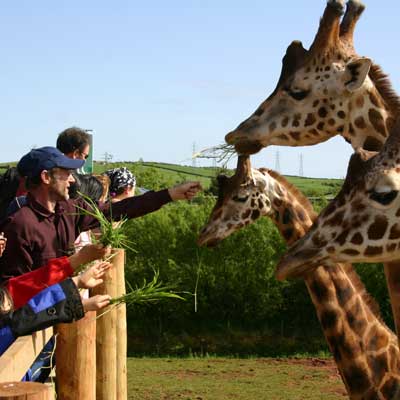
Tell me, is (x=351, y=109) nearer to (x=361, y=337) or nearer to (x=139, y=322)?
(x=361, y=337)

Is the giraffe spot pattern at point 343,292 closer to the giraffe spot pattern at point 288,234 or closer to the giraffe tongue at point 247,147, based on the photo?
the giraffe tongue at point 247,147

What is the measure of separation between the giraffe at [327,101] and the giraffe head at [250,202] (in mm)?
980

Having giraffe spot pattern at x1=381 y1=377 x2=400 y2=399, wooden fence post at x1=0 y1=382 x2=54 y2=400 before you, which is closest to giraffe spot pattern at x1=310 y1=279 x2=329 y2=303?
giraffe spot pattern at x1=381 y1=377 x2=400 y2=399

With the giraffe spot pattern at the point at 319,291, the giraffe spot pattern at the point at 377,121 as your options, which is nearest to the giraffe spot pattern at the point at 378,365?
the giraffe spot pattern at the point at 319,291

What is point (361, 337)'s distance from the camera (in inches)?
177

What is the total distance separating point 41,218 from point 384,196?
5.99ft

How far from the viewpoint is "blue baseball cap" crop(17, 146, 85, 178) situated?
13.4ft

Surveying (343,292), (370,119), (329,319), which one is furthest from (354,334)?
(370,119)

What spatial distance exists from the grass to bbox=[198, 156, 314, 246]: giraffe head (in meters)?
3.68

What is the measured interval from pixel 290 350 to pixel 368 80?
9435mm

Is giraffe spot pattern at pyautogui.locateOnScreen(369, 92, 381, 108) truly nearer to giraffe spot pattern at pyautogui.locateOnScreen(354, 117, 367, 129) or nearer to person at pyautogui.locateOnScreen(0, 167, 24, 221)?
giraffe spot pattern at pyautogui.locateOnScreen(354, 117, 367, 129)

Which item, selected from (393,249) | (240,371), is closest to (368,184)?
(393,249)

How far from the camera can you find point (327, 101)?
5105 millimetres

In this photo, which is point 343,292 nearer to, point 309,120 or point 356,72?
point 309,120
